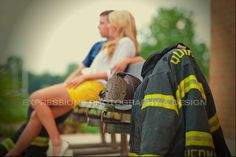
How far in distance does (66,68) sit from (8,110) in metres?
0.97

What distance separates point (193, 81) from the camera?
1.47 meters

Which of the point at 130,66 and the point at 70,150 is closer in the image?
the point at 130,66

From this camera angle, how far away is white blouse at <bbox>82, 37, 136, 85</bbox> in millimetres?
2398

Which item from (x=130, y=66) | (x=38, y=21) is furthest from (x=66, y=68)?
(x=130, y=66)

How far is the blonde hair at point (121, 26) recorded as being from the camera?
8.03 ft

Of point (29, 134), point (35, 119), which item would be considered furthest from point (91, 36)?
point (29, 134)

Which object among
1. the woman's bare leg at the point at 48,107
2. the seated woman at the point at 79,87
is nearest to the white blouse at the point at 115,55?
the seated woman at the point at 79,87

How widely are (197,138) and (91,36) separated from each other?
1598 millimetres

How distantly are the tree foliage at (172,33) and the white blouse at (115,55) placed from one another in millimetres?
200

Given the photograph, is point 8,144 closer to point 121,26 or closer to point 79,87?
point 79,87

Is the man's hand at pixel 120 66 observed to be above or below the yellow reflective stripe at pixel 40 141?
above

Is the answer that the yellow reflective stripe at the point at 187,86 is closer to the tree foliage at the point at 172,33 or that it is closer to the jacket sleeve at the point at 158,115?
the jacket sleeve at the point at 158,115

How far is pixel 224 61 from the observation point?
289cm

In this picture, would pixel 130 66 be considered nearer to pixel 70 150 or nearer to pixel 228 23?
pixel 228 23
